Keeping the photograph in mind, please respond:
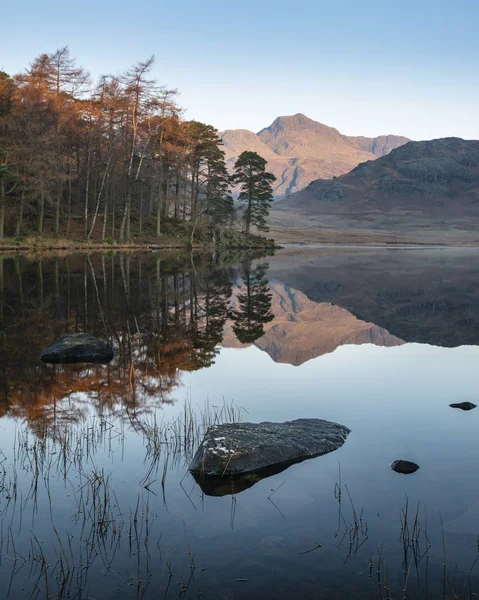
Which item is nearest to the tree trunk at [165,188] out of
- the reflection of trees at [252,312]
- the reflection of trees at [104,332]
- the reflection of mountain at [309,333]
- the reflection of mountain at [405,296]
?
the reflection of mountain at [405,296]

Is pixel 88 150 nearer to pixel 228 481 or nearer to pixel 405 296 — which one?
pixel 405 296

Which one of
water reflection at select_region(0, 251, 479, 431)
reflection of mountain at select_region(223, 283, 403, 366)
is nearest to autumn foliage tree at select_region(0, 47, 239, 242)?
water reflection at select_region(0, 251, 479, 431)

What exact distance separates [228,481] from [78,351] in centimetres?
723

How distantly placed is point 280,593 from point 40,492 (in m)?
3.16

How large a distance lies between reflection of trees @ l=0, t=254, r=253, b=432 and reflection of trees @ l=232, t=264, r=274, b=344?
74cm

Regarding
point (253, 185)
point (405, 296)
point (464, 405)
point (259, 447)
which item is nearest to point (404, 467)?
point (259, 447)

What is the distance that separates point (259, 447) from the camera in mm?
7586

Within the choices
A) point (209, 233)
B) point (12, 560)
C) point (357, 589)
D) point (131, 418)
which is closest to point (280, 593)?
point (357, 589)

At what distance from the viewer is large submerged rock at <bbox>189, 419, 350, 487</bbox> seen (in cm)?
726

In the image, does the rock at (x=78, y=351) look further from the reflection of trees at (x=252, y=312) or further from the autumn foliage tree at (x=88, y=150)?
the autumn foliage tree at (x=88, y=150)

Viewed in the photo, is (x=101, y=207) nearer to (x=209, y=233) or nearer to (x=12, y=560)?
(x=209, y=233)

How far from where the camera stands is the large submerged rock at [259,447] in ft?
23.8

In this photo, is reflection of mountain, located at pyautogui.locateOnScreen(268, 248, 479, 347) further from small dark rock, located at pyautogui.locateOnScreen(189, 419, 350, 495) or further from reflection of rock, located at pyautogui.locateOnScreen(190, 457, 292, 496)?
reflection of rock, located at pyautogui.locateOnScreen(190, 457, 292, 496)

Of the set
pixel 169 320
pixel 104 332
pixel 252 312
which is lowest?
pixel 252 312
